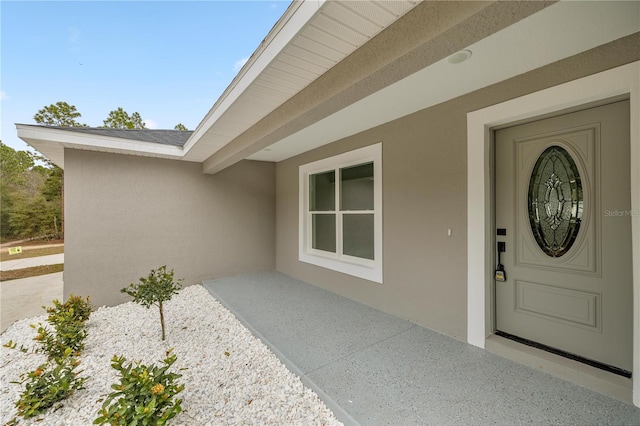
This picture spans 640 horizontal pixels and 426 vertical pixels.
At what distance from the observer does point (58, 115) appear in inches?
606

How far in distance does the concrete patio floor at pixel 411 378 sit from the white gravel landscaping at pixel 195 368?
7.2 inches

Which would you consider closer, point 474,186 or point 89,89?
point 474,186

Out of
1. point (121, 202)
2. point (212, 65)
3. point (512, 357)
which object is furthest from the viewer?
point (212, 65)

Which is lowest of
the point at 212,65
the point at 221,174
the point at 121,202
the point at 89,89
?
the point at 121,202

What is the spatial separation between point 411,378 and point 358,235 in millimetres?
2387

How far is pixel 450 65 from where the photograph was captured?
2.06m

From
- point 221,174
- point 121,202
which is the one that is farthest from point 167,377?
point 221,174

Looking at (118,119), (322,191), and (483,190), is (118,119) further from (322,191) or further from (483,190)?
(483,190)

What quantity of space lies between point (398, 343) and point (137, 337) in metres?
3.32

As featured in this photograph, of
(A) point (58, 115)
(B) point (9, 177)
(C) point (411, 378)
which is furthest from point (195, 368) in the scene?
(A) point (58, 115)

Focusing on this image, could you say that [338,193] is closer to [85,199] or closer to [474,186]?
[474,186]

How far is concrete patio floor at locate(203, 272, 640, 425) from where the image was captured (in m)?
1.67

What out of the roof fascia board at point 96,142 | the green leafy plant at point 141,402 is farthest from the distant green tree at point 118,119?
the green leafy plant at point 141,402

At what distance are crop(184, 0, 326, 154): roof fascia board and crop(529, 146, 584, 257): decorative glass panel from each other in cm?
243
